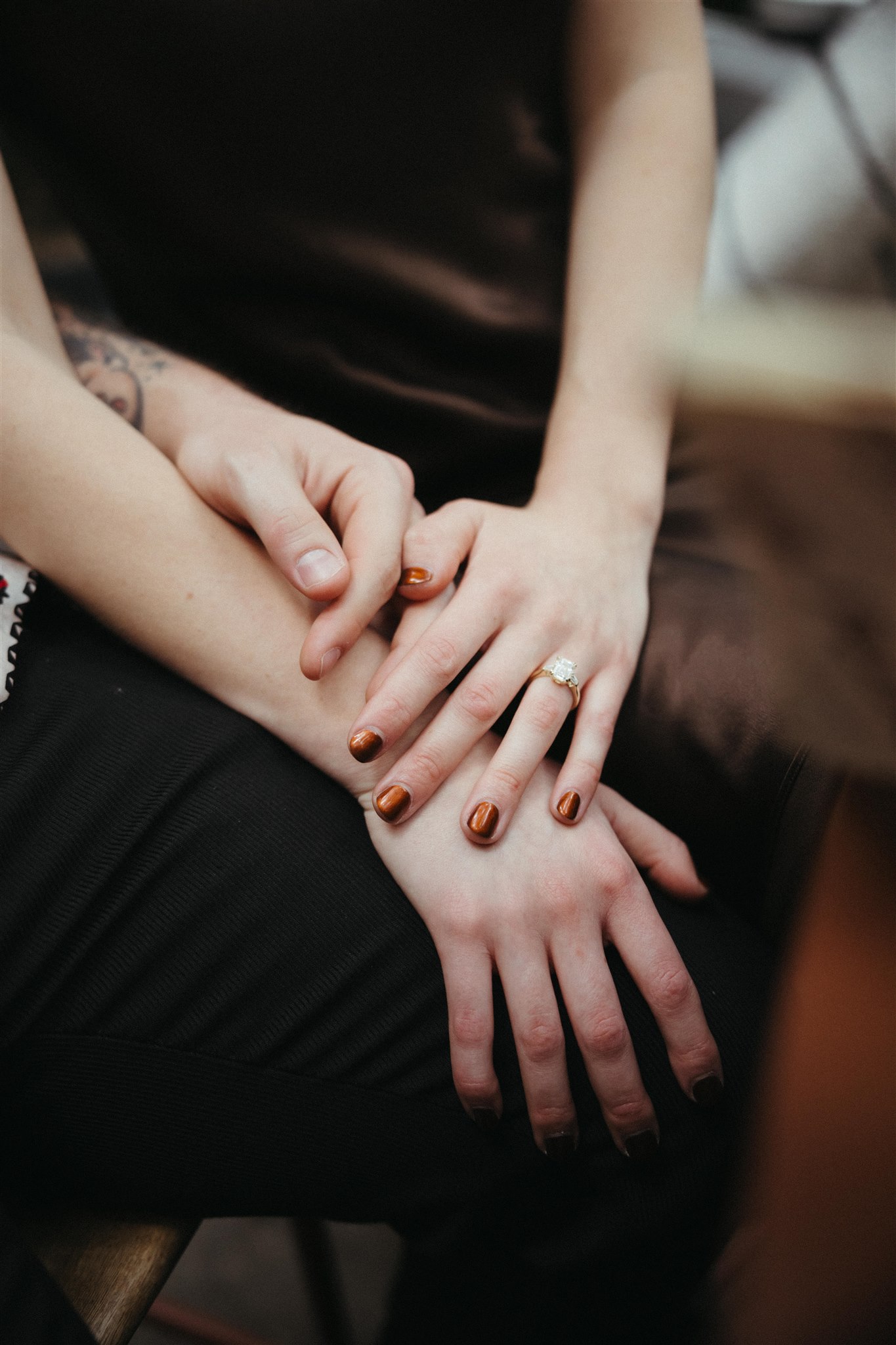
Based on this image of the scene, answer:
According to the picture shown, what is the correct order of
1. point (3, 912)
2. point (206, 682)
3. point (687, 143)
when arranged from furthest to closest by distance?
point (687, 143)
point (206, 682)
point (3, 912)

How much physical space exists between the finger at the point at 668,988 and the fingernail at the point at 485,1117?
0.11 metres

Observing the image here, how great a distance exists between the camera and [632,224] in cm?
68

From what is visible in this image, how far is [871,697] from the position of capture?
0.78 feet

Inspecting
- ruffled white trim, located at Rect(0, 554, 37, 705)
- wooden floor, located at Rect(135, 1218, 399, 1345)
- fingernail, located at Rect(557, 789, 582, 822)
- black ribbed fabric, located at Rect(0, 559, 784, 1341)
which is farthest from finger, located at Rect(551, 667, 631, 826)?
wooden floor, located at Rect(135, 1218, 399, 1345)

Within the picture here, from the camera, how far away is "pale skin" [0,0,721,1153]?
444mm

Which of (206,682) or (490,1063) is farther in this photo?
(206,682)

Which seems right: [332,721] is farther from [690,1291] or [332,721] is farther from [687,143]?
[687,143]

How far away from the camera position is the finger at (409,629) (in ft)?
1.70

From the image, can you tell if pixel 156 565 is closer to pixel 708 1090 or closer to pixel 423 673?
pixel 423 673

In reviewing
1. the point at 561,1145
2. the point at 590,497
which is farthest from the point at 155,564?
the point at 561,1145

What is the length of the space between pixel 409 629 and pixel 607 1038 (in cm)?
28

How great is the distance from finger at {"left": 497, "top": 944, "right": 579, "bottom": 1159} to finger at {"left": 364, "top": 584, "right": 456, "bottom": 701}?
0.19 m

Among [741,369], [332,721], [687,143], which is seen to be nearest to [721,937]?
[332,721]

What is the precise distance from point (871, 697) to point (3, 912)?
1.46ft
